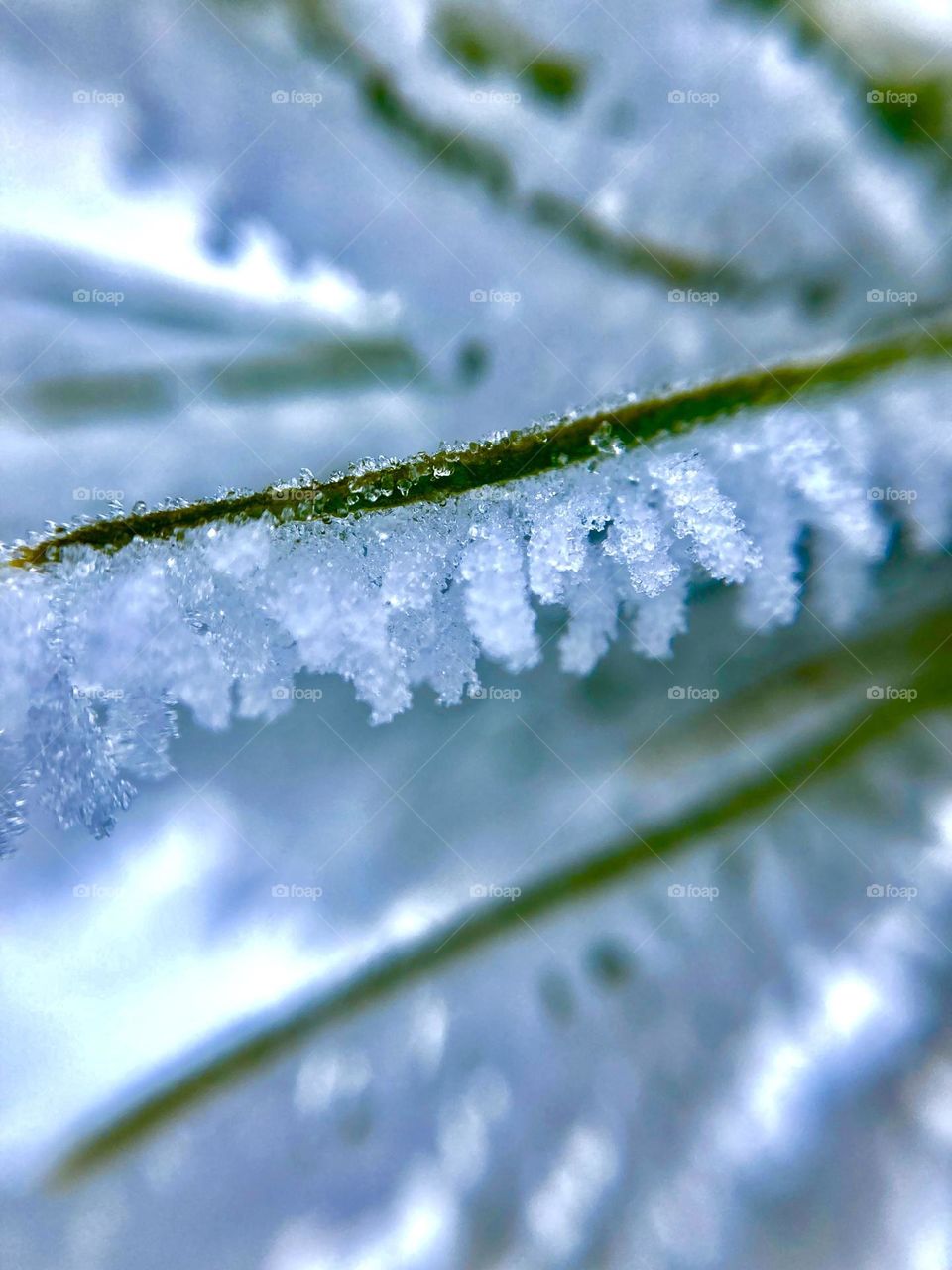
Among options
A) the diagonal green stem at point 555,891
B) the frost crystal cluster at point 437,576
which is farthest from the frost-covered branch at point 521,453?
the diagonal green stem at point 555,891

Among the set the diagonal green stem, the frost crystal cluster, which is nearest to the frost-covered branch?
the frost crystal cluster

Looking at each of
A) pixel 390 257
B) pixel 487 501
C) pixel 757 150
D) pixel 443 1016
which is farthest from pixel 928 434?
pixel 443 1016

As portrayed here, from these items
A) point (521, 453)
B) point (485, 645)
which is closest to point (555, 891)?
point (485, 645)

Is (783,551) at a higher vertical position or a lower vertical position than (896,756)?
higher

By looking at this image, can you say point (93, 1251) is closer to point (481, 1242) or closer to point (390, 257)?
point (481, 1242)

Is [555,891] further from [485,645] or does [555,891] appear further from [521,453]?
[521,453]

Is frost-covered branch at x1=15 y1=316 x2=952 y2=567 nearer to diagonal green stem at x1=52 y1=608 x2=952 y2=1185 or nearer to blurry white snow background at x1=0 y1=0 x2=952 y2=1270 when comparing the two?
blurry white snow background at x1=0 y1=0 x2=952 y2=1270

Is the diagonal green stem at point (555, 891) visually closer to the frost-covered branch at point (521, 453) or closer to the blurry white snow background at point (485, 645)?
the blurry white snow background at point (485, 645)
